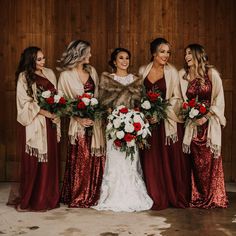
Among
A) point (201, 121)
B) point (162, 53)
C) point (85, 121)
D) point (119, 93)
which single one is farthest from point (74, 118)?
point (201, 121)

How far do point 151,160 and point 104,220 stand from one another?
3.34 ft

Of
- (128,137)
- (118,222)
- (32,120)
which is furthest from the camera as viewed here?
(32,120)

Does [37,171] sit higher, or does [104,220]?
[37,171]


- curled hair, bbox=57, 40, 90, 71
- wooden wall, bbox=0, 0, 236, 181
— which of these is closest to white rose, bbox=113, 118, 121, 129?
curled hair, bbox=57, 40, 90, 71

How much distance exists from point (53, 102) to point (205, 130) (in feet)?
5.53

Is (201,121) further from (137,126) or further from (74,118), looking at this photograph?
(74,118)

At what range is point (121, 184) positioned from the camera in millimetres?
5996

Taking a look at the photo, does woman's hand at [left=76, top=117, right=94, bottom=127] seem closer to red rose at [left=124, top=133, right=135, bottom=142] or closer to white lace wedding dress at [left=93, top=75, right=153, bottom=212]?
white lace wedding dress at [left=93, top=75, right=153, bottom=212]

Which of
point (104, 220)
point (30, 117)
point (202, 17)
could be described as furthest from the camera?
point (202, 17)

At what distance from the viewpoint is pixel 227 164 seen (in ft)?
24.3

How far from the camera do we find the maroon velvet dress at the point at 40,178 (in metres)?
5.96

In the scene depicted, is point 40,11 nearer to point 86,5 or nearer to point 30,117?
point 86,5

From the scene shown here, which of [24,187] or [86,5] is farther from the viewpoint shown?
[86,5]

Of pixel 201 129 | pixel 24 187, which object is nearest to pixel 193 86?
pixel 201 129
